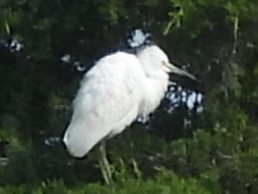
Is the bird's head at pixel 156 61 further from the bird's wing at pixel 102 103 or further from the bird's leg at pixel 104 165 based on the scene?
the bird's leg at pixel 104 165

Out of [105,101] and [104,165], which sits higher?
[105,101]

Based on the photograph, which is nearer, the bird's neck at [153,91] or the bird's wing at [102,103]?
the bird's wing at [102,103]

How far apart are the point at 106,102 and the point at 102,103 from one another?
18 millimetres

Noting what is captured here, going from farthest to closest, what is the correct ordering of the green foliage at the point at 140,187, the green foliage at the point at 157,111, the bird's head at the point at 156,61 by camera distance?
the bird's head at the point at 156,61
the green foliage at the point at 157,111
the green foliage at the point at 140,187

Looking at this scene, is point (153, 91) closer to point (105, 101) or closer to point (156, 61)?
point (156, 61)

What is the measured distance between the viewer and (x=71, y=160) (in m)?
6.34

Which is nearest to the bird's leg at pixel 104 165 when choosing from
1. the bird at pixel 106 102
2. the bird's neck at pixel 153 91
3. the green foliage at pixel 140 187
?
the bird at pixel 106 102

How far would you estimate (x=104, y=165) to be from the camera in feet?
19.9

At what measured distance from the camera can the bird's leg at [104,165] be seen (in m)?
5.97

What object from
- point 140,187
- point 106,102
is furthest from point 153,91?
point 140,187

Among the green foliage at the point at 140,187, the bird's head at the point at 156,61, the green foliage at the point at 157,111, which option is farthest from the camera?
the bird's head at the point at 156,61

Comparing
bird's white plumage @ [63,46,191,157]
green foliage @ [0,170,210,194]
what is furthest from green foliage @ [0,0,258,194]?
bird's white plumage @ [63,46,191,157]

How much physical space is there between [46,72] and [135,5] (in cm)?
59

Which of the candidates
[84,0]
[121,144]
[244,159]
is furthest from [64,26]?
[244,159]
